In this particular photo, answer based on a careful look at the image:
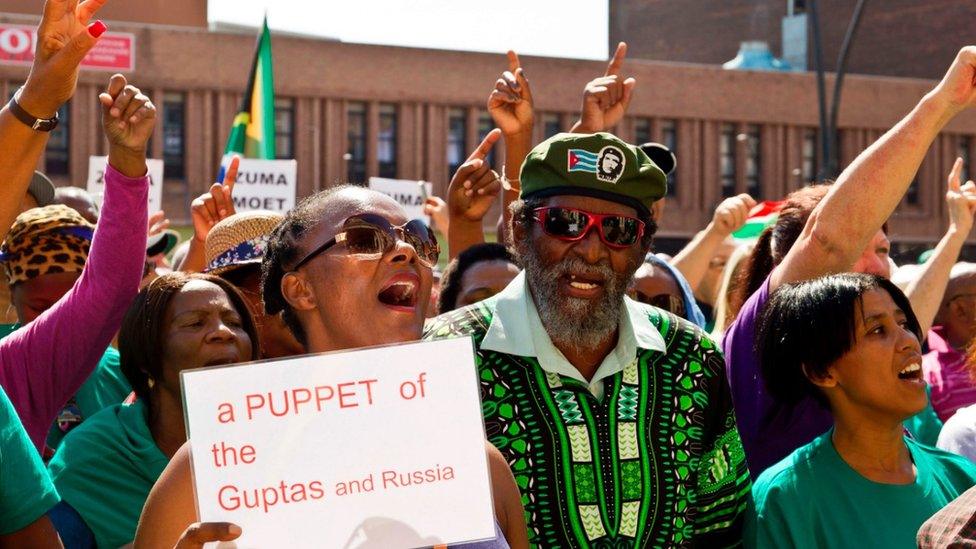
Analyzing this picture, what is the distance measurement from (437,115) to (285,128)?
157 inches

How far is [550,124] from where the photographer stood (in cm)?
3766

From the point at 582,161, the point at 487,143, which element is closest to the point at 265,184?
the point at 487,143

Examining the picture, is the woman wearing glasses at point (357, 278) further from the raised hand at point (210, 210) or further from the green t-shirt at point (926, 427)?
the green t-shirt at point (926, 427)

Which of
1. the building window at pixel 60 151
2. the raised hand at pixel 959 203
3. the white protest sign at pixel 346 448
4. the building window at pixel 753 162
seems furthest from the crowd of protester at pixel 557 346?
the building window at pixel 753 162

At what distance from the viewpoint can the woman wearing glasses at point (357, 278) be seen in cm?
291

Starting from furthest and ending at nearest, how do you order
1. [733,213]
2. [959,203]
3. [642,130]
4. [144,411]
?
[642,130] → [733,213] → [959,203] → [144,411]

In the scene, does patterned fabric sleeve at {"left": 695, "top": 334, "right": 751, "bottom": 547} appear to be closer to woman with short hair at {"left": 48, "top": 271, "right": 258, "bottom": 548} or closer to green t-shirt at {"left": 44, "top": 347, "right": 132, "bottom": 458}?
woman with short hair at {"left": 48, "top": 271, "right": 258, "bottom": 548}

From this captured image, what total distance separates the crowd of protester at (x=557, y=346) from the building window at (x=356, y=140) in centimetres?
3172

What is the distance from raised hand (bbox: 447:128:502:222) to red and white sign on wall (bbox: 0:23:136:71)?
25.7 m

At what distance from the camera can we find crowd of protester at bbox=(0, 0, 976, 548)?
3041 millimetres

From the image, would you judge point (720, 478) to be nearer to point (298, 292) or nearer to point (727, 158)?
point (298, 292)

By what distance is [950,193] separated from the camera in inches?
231

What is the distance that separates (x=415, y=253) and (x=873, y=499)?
4.29ft

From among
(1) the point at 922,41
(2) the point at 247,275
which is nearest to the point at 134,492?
(2) the point at 247,275
